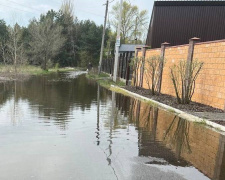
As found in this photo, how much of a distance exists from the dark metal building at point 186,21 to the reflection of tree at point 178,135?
1484 centimetres

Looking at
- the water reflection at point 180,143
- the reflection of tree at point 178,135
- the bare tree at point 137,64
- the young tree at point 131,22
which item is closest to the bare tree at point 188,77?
the water reflection at point 180,143

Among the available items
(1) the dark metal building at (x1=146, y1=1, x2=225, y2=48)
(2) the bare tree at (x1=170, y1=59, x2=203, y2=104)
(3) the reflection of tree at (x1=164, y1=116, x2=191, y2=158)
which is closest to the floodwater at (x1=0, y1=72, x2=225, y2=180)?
(3) the reflection of tree at (x1=164, y1=116, x2=191, y2=158)

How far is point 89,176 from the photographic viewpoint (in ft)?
14.0

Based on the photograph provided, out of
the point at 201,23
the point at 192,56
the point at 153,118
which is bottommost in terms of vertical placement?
the point at 153,118

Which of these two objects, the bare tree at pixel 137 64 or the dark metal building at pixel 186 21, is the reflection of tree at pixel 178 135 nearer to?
the bare tree at pixel 137 64

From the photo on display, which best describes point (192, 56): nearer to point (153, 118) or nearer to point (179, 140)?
point (153, 118)

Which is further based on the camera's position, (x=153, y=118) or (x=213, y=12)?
(x=213, y=12)

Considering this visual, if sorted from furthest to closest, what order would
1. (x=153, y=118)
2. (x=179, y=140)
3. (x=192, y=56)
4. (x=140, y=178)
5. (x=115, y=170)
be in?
(x=192, y=56)
(x=153, y=118)
(x=179, y=140)
(x=115, y=170)
(x=140, y=178)

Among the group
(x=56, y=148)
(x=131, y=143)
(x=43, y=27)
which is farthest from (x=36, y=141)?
(x=43, y=27)

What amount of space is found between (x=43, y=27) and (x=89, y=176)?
147ft

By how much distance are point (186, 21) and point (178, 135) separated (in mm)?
16969

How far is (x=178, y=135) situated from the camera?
6.96 metres

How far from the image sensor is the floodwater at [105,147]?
447 centimetres

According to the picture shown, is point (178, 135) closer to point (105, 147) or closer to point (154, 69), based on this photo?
point (105, 147)
